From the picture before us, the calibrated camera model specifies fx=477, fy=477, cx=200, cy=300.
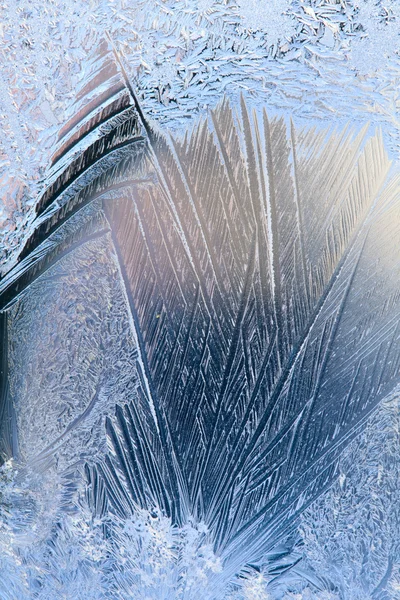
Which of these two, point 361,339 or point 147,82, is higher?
point 147,82

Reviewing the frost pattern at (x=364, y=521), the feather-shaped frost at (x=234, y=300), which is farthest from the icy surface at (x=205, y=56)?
the frost pattern at (x=364, y=521)

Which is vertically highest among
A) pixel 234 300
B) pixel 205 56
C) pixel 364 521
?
pixel 205 56

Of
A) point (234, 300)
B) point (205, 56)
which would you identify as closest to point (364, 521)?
point (234, 300)

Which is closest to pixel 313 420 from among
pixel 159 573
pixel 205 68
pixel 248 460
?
pixel 248 460

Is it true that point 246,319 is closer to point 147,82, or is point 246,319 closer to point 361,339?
point 361,339

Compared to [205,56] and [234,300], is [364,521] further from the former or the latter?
[205,56]

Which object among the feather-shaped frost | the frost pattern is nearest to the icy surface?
the feather-shaped frost

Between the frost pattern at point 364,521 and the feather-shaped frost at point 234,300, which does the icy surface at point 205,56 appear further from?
the frost pattern at point 364,521

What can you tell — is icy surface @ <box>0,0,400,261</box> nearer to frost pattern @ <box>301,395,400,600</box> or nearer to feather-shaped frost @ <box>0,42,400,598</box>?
feather-shaped frost @ <box>0,42,400,598</box>
